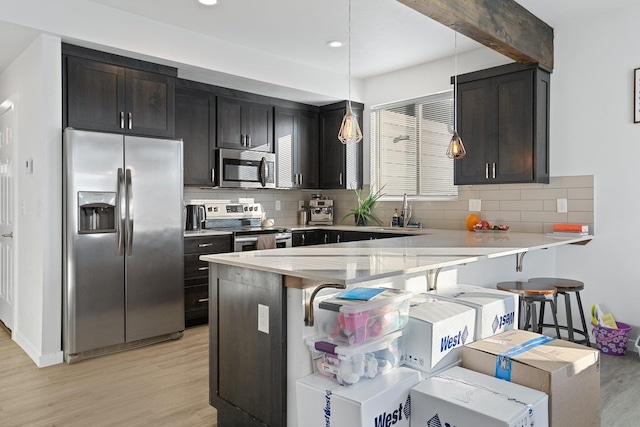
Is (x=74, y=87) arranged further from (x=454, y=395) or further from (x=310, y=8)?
(x=454, y=395)

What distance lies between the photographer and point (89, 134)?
347 centimetres

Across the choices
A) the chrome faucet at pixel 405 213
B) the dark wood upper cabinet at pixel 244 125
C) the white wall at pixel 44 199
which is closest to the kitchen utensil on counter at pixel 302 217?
the dark wood upper cabinet at pixel 244 125

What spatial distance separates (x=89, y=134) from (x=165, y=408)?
6.76 ft

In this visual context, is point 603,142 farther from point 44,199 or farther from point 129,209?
point 44,199

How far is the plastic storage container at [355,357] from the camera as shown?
1.85 meters

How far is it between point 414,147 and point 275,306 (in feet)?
12.0

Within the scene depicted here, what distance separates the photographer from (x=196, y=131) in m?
4.71

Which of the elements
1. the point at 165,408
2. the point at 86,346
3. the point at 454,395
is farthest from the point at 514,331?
the point at 86,346

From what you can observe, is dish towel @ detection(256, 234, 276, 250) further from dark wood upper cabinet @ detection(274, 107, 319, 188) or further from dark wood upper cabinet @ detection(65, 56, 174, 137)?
dark wood upper cabinet @ detection(274, 107, 319, 188)

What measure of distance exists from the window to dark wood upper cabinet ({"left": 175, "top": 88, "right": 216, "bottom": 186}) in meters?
1.99

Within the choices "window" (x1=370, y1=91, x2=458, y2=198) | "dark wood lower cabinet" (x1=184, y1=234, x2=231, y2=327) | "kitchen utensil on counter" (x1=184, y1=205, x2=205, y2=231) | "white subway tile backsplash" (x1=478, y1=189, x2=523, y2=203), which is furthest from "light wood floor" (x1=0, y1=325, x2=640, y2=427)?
"window" (x1=370, y1=91, x2=458, y2=198)

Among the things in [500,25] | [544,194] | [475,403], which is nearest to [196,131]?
[500,25]

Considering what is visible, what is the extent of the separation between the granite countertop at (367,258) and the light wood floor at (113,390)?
0.97 m

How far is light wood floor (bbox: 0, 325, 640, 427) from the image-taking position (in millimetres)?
2570
